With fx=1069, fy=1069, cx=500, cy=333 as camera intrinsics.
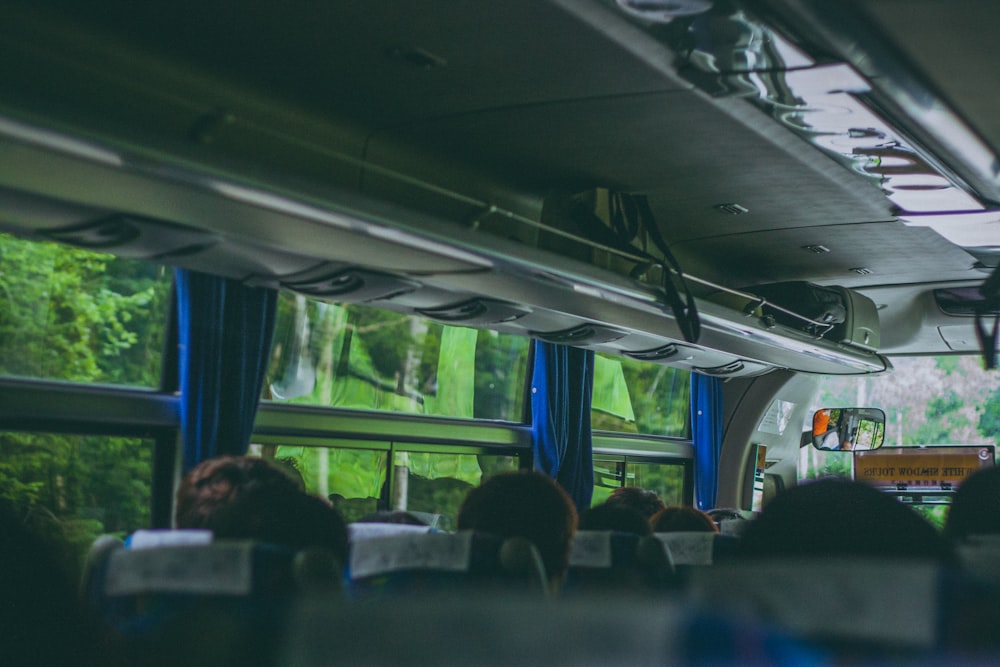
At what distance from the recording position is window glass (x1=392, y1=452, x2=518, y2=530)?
6.98 metres

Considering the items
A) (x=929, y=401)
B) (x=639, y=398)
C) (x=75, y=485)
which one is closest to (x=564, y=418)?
(x=639, y=398)

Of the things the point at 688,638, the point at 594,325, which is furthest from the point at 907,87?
the point at 688,638

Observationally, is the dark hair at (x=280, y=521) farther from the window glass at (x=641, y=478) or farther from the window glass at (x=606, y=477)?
the window glass at (x=606, y=477)

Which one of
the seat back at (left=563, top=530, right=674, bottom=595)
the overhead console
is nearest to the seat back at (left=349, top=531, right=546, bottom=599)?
the seat back at (left=563, top=530, right=674, bottom=595)

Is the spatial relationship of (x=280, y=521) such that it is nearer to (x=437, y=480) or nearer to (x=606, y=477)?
(x=437, y=480)

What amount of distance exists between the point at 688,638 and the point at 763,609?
1.09ft

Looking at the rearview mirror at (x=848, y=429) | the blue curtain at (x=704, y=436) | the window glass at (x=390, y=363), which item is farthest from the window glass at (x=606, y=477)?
the rearview mirror at (x=848, y=429)

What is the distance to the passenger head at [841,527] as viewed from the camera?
2.38 meters

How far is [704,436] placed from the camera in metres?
10.4

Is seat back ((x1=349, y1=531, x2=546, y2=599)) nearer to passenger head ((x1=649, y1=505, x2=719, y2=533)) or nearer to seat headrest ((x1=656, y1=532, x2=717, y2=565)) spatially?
seat headrest ((x1=656, y1=532, x2=717, y2=565))

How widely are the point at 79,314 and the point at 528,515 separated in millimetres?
2597

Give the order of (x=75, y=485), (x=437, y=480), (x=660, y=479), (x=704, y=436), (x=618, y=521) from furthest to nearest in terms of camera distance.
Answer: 1. (x=704, y=436)
2. (x=660, y=479)
3. (x=437, y=480)
4. (x=75, y=485)
5. (x=618, y=521)

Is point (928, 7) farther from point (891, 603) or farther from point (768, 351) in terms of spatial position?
point (768, 351)

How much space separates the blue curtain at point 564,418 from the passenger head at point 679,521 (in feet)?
8.90
